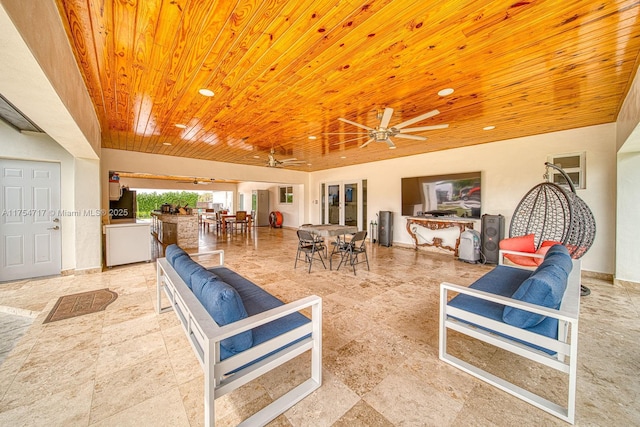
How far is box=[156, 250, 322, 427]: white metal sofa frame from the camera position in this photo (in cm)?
120

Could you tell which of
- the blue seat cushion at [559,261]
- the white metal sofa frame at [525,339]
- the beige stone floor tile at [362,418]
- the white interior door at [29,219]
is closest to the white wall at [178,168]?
the white interior door at [29,219]

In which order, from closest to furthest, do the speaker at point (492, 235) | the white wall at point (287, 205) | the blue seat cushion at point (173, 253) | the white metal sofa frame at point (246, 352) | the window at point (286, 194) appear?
the white metal sofa frame at point (246, 352)
the blue seat cushion at point (173, 253)
the speaker at point (492, 235)
the white wall at point (287, 205)
the window at point (286, 194)

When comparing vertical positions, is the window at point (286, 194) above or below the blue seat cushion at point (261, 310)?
above

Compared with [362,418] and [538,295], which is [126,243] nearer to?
[362,418]

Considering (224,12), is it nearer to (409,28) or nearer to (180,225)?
(409,28)

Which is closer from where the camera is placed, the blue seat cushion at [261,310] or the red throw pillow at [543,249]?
the blue seat cushion at [261,310]

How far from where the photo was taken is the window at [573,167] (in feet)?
13.7

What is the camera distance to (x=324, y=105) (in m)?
3.16

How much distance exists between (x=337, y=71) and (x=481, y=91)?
1.74 m

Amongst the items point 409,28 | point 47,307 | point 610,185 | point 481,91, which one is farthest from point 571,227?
point 47,307

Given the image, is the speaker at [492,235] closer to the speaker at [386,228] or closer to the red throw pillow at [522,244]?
the red throw pillow at [522,244]

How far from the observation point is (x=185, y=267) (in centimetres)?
197

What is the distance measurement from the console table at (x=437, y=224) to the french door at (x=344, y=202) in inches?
71.9

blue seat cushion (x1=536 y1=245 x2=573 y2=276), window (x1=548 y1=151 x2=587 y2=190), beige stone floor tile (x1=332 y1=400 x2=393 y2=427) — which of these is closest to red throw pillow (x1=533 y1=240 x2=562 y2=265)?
blue seat cushion (x1=536 y1=245 x2=573 y2=276)
